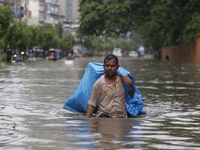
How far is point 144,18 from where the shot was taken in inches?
2744

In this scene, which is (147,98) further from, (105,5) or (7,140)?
(105,5)

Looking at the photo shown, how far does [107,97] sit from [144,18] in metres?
59.0

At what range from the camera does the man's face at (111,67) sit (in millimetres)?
10891

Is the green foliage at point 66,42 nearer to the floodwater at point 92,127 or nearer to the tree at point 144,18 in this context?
the tree at point 144,18

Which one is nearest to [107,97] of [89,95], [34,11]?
[89,95]

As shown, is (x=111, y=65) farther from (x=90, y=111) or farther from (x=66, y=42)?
(x=66, y=42)

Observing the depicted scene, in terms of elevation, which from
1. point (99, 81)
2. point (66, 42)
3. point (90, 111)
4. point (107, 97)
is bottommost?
point (90, 111)

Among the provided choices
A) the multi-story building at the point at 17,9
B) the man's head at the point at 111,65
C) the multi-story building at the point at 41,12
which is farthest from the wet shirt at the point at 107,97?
the multi-story building at the point at 41,12

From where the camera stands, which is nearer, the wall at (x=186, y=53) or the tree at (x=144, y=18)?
the tree at (x=144, y=18)

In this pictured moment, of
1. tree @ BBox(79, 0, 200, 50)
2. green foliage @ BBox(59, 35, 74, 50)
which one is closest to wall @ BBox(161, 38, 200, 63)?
tree @ BBox(79, 0, 200, 50)

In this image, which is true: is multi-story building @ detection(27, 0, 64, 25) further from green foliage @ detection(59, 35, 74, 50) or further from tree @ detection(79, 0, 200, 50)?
tree @ detection(79, 0, 200, 50)

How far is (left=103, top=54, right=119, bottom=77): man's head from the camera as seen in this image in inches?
429

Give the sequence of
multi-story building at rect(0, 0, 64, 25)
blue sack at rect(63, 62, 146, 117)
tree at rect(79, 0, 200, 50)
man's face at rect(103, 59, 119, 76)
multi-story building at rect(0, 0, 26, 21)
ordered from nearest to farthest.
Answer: man's face at rect(103, 59, 119, 76) → blue sack at rect(63, 62, 146, 117) → tree at rect(79, 0, 200, 50) → multi-story building at rect(0, 0, 26, 21) → multi-story building at rect(0, 0, 64, 25)

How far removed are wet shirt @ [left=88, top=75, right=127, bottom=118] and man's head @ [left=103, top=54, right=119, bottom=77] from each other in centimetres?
23
